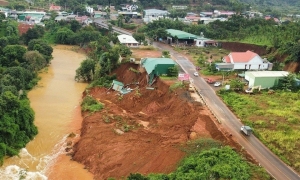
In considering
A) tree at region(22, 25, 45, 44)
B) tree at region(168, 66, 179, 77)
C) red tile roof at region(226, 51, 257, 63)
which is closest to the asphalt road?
tree at region(168, 66, 179, 77)

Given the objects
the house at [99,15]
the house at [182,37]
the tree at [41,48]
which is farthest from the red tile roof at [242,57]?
the house at [99,15]

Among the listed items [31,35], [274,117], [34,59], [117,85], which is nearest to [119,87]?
[117,85]

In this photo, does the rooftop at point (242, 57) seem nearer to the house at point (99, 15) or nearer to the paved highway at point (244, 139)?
the paved highway at point (244, 139)

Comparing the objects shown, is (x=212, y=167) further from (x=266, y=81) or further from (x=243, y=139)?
(x=266, y=81)

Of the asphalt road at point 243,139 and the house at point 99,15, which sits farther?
the house at point 99,15

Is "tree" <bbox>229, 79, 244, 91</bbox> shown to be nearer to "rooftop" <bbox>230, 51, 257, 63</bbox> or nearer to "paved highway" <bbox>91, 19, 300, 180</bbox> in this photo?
"paved highway" <bbox>91, 19, 300, 180</bbox>

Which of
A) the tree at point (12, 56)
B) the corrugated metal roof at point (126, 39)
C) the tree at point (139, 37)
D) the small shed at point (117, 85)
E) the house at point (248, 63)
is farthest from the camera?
the tree at point (139, 37)

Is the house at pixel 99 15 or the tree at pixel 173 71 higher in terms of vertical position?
the house at pixel 99 15
